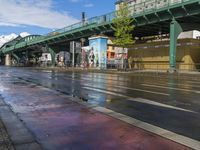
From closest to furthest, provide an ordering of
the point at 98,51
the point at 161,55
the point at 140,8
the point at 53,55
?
the point at 140,8
the point at 161,55
the point at 98,51
the point at 53,55

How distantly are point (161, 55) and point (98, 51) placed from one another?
842cm

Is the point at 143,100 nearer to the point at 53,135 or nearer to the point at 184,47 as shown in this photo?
the point at 53,135

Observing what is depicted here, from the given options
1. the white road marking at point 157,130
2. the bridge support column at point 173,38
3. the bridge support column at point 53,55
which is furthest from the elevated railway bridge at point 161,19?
the white road marking at point 157,130

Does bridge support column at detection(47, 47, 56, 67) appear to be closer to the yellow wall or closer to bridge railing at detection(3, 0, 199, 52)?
bridge railing at detection(3, 0, 199, 52)

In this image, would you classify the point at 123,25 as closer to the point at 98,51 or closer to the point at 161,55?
the point at 98,51

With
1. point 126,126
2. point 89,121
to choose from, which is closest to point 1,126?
point 89,121

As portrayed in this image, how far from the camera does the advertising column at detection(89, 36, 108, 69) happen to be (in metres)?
47.8

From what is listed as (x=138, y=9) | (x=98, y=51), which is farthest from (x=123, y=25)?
(x=98, y=51)

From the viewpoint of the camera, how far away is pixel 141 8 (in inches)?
1721

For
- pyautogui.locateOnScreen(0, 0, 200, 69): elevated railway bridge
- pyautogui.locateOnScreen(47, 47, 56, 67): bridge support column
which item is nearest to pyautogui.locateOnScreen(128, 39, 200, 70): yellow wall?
pyautogui.locateOnScreen(0, 0, 200, 69): elevated railway bridge

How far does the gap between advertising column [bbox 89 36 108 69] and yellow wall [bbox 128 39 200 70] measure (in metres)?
5.38

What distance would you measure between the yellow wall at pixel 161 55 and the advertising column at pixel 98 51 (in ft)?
17.7

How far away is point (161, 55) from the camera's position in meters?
46.2

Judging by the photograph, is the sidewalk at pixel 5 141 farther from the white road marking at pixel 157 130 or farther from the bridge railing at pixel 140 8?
the bridge railing at pixel 140 8
